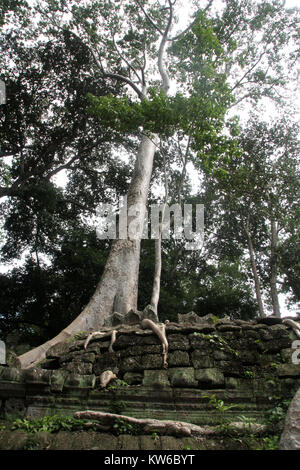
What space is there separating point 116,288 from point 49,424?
328 centimetres

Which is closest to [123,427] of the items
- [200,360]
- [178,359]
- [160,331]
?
[178,359]

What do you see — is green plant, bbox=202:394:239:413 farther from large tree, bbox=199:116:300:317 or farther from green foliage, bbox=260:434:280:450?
large tree, bbox=199:116:300:317

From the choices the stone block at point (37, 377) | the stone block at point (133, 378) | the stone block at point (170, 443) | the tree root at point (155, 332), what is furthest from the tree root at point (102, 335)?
the stone block at point (170, 443)

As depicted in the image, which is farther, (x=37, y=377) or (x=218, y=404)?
(x=37, y=377)

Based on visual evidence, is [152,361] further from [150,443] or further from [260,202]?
[260,202]

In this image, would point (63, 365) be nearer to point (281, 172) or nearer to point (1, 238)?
point (281, 172)

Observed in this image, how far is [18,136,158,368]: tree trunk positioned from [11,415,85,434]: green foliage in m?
1.84

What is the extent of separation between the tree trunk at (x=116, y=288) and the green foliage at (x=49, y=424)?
6.05ft

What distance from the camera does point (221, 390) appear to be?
2.53 m

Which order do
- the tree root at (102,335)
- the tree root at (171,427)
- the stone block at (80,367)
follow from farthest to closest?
the tree root at (102,335) < the stone block at (80,367) < the tree root at (171,427)

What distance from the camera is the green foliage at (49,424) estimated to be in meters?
2.22

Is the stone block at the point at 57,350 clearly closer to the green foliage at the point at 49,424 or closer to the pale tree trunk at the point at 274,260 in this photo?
the green foliage at the point at 49,424

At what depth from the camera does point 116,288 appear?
5539mm

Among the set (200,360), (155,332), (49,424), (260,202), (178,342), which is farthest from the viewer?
(260,202)
